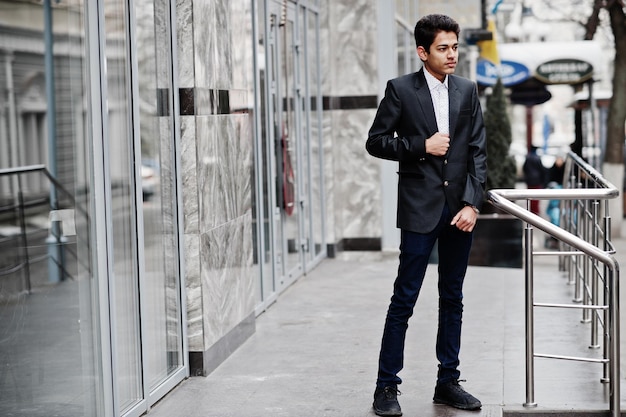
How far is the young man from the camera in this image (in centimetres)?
523

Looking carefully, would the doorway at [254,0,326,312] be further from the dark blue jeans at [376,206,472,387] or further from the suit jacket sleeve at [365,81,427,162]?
the suit jacket sleeve at [365,81,427,162]

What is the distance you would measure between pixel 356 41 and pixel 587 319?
16.2ft

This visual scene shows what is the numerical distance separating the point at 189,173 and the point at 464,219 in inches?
68.5

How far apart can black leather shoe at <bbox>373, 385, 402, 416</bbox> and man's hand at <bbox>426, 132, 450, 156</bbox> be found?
1175mm

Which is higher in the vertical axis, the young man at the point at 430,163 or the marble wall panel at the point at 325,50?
the marble wall panel at the point at 325,50

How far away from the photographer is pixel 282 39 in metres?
9.91

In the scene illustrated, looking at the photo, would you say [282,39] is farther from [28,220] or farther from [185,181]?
[28,220]

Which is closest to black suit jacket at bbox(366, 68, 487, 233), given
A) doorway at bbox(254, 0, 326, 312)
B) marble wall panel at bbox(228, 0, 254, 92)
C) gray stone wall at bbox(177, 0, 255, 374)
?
gray stone wall at bbox(177, 0, 255, 374)

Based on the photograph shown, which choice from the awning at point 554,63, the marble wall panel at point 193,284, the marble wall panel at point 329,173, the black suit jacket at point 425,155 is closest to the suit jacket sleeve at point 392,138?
the black suit jacket at point 425,155

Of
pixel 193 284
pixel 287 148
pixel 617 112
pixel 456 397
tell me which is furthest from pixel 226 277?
pixel 617 112

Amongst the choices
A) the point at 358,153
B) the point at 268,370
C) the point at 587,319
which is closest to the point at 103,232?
the point at 268,370

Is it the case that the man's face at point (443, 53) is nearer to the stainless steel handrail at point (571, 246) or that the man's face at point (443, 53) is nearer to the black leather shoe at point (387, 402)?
the stainless steel handrail at point (571, 246)

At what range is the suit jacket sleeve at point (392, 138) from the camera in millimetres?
5211

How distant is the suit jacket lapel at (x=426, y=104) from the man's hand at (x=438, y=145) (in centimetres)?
10
